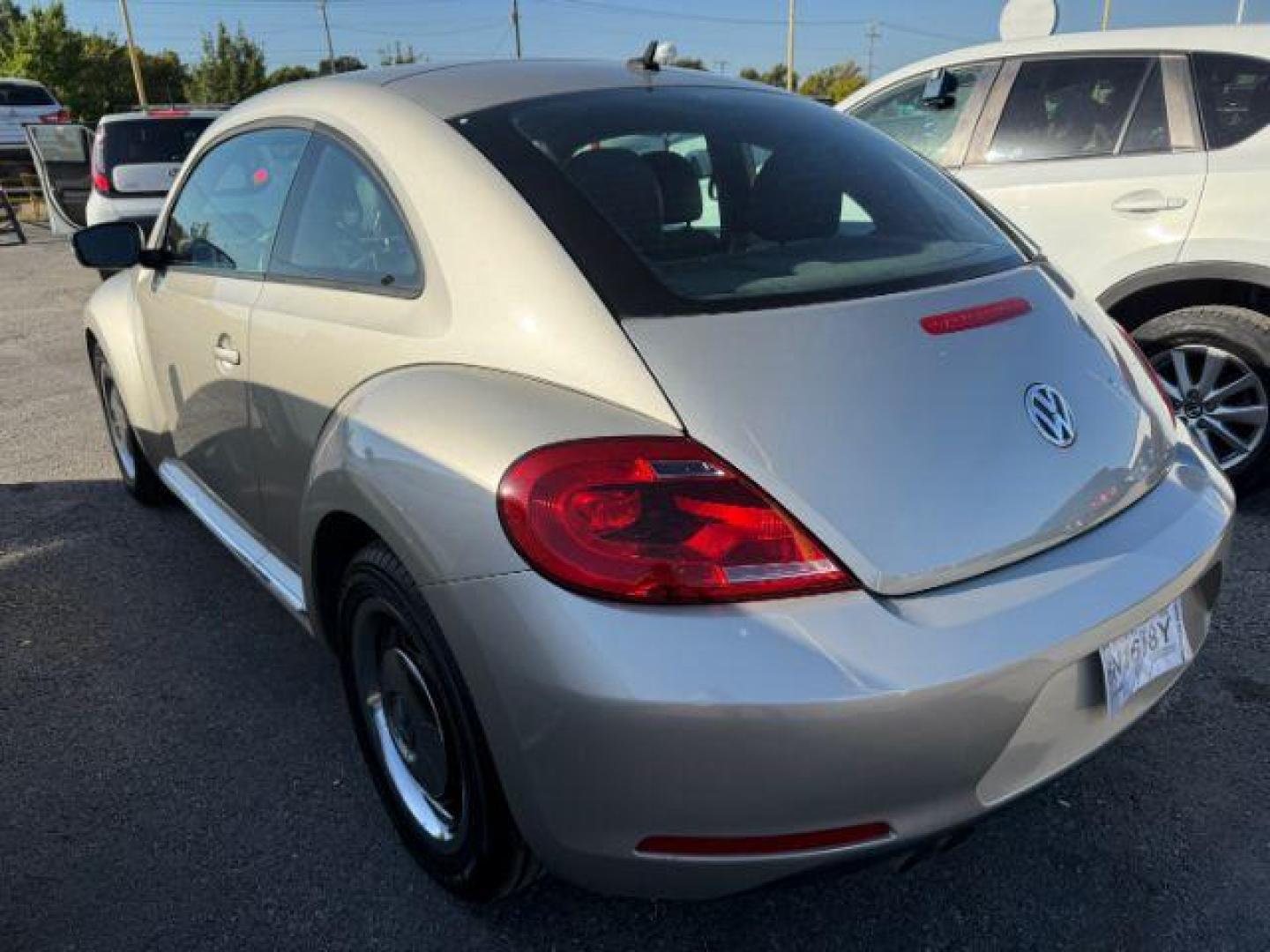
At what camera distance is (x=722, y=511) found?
1.45 m

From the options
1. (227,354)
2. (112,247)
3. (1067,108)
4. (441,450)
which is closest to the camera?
(441,450)

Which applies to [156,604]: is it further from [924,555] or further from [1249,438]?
[1249,438]

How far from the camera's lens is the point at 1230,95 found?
3.68m

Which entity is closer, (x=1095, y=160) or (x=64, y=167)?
(x=1095, y=160)

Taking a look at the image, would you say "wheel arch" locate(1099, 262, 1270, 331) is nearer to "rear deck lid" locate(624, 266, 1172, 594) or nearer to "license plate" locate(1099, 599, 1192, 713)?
"rear deck lid" locate(624, 266, 1172, 594)

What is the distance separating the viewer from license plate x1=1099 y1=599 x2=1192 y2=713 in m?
1.58

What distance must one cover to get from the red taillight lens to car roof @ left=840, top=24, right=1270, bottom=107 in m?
3.48

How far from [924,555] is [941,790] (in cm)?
35

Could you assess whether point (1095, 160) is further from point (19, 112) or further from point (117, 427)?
point (19, 112)

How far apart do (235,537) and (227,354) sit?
56 centimetres

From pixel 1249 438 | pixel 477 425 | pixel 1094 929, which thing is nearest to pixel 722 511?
pixel 477 425

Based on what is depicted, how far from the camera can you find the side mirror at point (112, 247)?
3.17 metres

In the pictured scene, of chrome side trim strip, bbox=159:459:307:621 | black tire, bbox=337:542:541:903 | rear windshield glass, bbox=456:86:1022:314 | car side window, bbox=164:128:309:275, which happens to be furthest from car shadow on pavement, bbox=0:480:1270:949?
car side window, bbox=164:128:309:275

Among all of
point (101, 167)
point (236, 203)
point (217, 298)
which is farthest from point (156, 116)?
point (217, 298)
